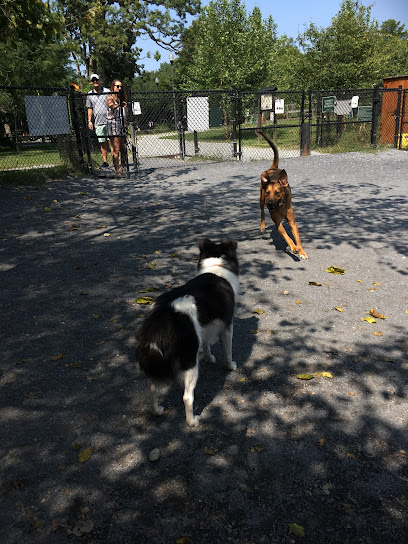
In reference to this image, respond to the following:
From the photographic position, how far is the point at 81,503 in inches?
84.1

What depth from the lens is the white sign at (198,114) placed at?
14413 mm

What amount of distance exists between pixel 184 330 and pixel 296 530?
116 cm

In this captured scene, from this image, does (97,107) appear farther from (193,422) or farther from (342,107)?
(193,422)

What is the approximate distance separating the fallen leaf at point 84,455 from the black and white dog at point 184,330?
48 centimetres

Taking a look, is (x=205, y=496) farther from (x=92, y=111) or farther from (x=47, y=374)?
(x=92, y=111)

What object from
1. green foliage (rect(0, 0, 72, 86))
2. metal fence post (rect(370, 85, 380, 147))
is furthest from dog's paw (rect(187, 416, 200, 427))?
green foliage (rect(0, 0, 72, 86))

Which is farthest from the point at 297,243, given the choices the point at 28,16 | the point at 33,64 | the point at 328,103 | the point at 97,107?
the point at 33,64

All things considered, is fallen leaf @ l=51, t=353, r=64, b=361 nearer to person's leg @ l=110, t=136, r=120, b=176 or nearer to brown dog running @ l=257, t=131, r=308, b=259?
brown dog running @ l=257, t=131, r=308, b=259

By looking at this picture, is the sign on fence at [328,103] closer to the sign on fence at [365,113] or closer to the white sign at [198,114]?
the sign on fence at [365,113]

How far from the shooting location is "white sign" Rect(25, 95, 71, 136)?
9914mm

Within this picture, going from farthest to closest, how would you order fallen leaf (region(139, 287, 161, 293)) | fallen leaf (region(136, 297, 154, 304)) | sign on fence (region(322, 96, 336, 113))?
sign on fence (region(322, 96, 336, 113)), fallen leaf (region(139, 287, 161, 293)), fallen leaf (region(136, 297, 154, 304))

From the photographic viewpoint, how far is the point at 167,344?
245cm

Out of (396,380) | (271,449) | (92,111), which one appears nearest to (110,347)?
(271,449)

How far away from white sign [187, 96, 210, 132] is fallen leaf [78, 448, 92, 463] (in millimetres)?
13546
